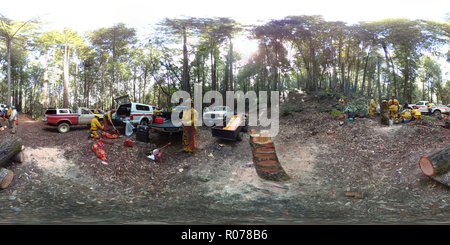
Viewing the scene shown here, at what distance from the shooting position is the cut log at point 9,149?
2710 millimetres

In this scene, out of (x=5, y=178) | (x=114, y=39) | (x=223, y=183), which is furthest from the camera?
(x=114, y=39)

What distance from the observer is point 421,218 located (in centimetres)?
169

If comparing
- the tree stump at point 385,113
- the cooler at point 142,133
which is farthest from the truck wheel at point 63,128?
the tree stump at point 385,113

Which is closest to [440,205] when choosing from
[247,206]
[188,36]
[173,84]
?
[247,206]

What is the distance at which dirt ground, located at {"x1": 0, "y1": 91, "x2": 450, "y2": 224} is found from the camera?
176cm

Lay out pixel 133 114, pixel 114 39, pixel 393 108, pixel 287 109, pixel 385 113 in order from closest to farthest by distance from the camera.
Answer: pixel 114 39 < pixel 133 114 < pixel 385 113 < pixel 393 108 < pixel 287 109

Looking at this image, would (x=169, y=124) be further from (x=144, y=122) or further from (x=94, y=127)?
(x=94, y=127)

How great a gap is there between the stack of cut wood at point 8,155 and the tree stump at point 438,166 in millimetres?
6342

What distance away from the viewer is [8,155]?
9.12ft

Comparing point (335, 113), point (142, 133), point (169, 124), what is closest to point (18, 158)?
point (142, 133)

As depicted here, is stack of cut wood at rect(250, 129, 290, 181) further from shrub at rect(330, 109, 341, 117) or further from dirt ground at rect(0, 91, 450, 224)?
shrub at rect(330, 109, 341, 117)

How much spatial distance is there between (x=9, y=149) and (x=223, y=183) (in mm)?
3774

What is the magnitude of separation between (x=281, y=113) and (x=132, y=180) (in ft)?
24.1
